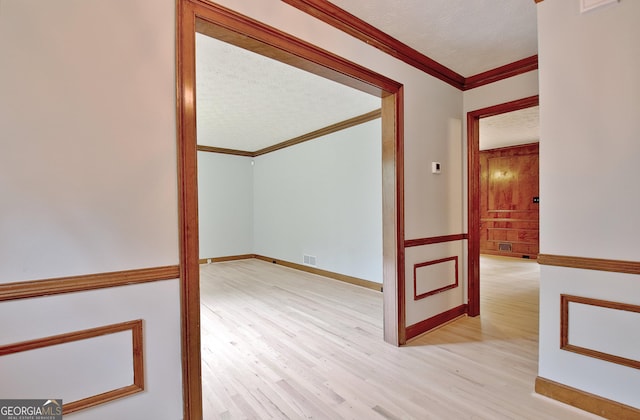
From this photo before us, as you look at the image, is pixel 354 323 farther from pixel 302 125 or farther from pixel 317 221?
pixel 302 125

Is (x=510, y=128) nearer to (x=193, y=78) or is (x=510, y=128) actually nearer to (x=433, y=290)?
(x=433, y=290)

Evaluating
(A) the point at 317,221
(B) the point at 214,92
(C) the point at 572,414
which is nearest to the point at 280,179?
(A) the point at 317,221

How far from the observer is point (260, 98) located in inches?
146

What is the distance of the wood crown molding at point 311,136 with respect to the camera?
14.7 feet

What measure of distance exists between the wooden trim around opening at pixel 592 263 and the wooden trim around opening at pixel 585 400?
759 millimetres

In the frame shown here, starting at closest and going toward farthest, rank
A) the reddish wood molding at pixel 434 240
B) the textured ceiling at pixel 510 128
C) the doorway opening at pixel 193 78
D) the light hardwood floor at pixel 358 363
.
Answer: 1. the doorway opening at pixel 193 78
2. the light hardwood floor at pixel 358 363
3. the reddish wood molding at pixel 434 240
4. the textured ceiling at pixel 510 128

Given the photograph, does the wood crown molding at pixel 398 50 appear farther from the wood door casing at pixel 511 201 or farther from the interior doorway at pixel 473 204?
the wood door casing at pixel 511 201

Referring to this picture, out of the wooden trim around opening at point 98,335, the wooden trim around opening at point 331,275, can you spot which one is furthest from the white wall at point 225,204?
the wooden trim around opening at point 98,335

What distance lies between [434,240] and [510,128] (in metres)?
4.09

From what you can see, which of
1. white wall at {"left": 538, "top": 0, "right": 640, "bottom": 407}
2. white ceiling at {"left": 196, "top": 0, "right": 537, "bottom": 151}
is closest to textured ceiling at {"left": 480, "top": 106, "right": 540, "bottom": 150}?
white ceiling at {"left": 196, "top": 0, "right": 537, "bottom": 151}

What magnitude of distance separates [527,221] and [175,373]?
8.10 metres

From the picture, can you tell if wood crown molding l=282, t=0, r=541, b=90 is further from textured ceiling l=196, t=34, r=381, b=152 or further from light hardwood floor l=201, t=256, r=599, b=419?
light hardwood floor l=201, t=256, r=599, b=419

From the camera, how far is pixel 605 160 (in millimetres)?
1679

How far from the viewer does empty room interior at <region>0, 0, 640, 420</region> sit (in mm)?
1188
